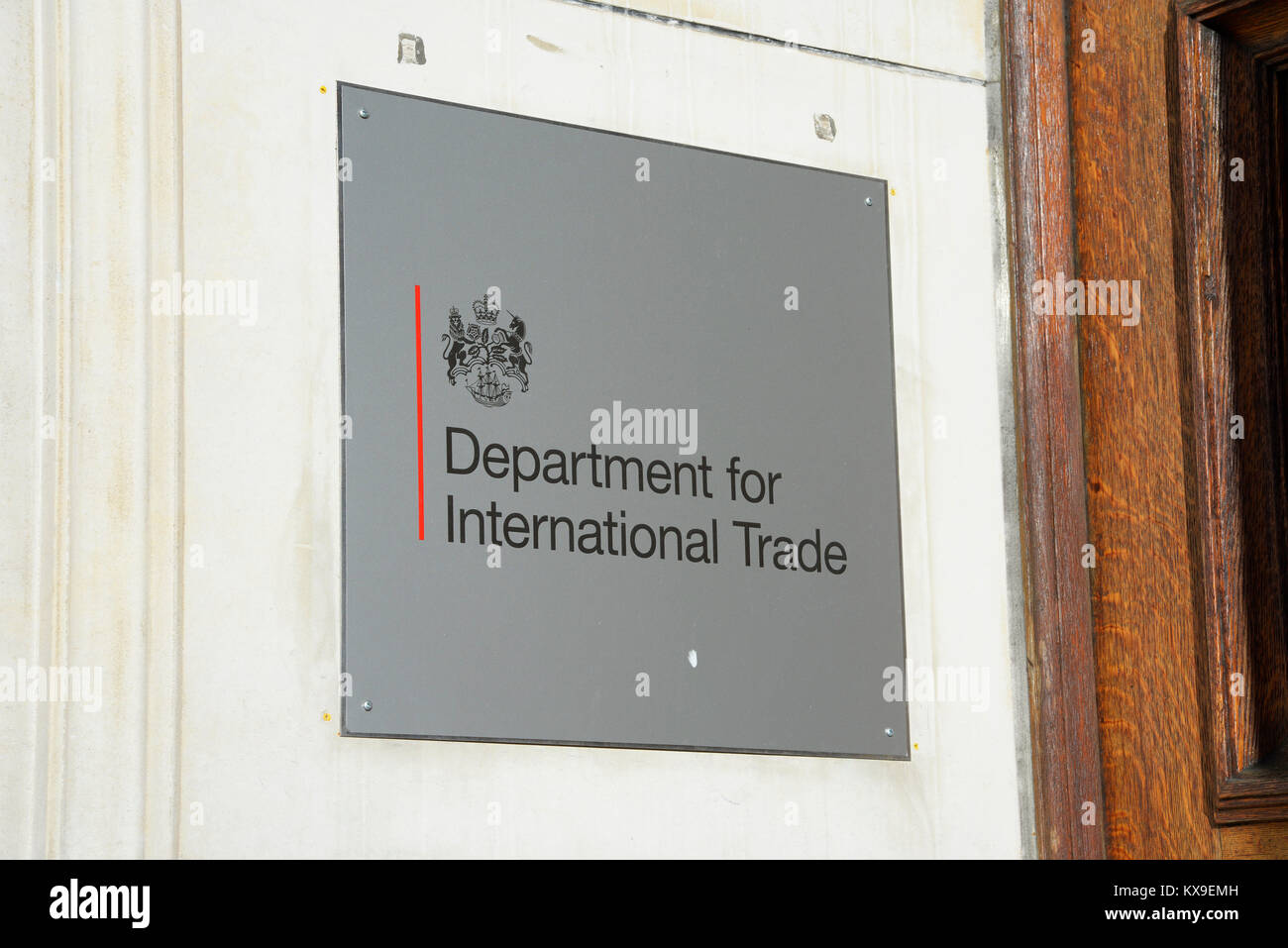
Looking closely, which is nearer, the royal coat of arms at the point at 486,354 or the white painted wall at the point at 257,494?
the white painted wall at the point at 257,494

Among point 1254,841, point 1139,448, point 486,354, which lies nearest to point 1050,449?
point 1139,448

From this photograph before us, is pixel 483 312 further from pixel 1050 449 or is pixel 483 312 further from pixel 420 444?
pixel 1050 449

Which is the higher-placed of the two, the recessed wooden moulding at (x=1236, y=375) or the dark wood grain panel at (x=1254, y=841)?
the recessed wooden moulding at (x=1236, y=375)

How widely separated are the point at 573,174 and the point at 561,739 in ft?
2.25

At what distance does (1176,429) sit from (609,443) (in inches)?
27.4

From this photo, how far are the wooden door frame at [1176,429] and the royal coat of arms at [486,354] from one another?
70 cm

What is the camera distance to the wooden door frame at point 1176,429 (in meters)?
2.04

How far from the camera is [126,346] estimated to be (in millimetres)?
1845

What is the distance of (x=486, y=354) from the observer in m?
2.02

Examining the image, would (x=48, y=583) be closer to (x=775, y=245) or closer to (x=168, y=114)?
(x=168, y=114)

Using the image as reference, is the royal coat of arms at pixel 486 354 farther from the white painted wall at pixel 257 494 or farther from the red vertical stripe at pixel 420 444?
the white painted wall at pixel 257 494

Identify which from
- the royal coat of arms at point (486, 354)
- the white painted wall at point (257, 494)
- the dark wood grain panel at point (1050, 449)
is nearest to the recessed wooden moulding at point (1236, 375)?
the dark wood grain panel at point (1050, 449)

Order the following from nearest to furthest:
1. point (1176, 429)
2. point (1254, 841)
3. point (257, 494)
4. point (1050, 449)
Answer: point (257, 494), point (1254, 841), point (1176, 429), point (1050, 449)

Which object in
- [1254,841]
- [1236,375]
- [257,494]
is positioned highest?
[1236,375]
